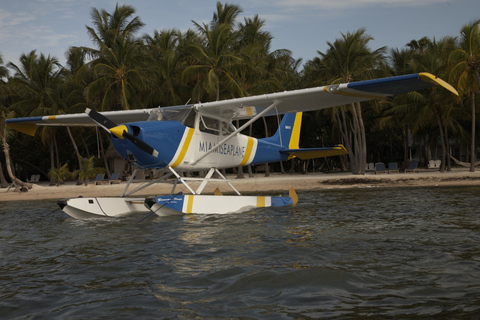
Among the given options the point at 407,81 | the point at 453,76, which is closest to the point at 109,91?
the point at 453,76

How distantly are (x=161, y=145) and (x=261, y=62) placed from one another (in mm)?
24830

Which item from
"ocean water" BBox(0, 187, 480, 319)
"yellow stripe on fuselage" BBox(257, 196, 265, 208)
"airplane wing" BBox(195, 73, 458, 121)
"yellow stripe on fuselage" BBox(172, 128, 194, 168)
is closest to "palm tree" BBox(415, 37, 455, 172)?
"airplane wing" BBox(195, 73, 458, 121)

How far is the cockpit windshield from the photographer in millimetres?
10422

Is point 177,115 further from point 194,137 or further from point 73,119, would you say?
point 73,119

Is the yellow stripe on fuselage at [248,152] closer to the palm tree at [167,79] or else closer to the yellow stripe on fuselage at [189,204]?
the yellow stripe on fuselage at [189,204]

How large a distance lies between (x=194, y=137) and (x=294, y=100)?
259cm

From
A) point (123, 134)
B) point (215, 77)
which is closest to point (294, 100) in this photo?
point (123, 134)

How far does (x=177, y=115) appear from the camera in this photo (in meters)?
10.5

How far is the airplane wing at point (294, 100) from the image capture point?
904 cm

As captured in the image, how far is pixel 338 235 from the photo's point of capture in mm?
6789

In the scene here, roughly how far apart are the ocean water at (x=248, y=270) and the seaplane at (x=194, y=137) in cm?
136

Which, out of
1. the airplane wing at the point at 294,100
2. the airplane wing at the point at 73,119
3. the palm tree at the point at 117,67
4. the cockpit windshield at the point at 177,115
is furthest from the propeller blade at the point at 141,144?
the palm tree at the point at 117,67

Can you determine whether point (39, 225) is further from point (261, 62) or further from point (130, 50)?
point (261, 62)

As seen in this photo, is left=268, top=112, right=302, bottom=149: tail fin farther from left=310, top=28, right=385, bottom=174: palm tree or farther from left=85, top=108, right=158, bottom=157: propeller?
left=310, top=28, right=385, bottom=174: palm tree
